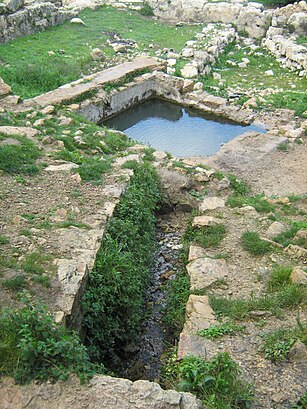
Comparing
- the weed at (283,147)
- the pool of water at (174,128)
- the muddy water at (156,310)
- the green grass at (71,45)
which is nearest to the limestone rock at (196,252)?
the muddy water at (156,310)

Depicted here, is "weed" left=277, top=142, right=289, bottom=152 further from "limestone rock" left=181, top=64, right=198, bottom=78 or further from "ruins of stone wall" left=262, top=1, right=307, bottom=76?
"ruins of stone wall" left=262, top=1, right=307, bottom=76

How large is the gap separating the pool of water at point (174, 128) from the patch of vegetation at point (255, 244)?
4548 mm

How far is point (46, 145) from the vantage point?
8641mm

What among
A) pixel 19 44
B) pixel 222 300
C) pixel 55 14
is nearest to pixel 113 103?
pixel 19 44

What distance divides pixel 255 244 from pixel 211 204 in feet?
5.27

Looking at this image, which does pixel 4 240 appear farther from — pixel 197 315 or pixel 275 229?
pixel 275 229

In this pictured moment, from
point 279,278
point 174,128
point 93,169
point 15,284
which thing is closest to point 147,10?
point 174,128

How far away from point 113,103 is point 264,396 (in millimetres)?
9529

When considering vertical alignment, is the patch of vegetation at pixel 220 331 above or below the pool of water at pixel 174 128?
above

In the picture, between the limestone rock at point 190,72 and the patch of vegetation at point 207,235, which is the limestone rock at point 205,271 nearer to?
the patch of vegetation at point 207,235

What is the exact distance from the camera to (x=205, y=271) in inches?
238

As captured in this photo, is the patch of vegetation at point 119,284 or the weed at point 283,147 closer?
the patch of vegetation at point 119,284

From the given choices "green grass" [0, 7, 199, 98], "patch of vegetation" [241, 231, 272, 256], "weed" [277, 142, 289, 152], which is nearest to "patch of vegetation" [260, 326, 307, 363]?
"patch of vegetation" [241, 231, 272, 256]

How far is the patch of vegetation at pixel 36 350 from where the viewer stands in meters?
3.85
